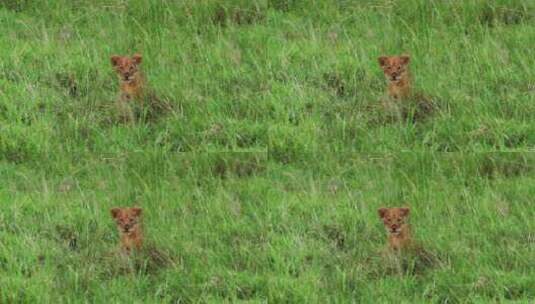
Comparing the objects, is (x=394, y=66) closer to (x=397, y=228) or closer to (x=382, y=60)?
(x=382, y=60)

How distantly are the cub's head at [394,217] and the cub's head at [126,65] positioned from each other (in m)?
1.93

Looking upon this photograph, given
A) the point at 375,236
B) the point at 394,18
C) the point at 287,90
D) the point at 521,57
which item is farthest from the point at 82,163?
the point at 521,57

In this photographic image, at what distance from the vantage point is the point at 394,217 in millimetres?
7434

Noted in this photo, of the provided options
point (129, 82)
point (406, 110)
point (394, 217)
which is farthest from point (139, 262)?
point (406, 110)

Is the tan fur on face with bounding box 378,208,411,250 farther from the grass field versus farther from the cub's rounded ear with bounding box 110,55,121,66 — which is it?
the cub's rounded ear with bounding box 110,55,121,66

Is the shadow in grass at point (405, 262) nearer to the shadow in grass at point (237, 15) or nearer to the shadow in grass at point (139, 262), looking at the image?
the shadow in grass at point (139, 262)

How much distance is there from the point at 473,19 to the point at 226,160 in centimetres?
215

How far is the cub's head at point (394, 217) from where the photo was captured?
736 cm

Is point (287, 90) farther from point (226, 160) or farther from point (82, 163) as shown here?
point (82, 163)

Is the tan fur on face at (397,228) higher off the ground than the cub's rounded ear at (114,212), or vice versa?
the cub's rounded ear at (114,212)

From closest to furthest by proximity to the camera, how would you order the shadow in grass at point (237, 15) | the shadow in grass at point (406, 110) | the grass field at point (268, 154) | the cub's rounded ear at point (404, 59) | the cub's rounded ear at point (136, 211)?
the grass field at point (268, 154) → the cub's rounded ear at point (136, 211) → the shadow in grass at point (406, 110) → the cub's rounded ear at point (404, 59) → the shadow in grass at point (237, 15)

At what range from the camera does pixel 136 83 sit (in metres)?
8.16

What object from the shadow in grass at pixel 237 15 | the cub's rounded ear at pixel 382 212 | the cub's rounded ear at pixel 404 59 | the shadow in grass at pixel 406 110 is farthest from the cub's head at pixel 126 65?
the cub's rounded ear at pixel 382 212

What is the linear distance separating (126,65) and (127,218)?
1241 millimetres
